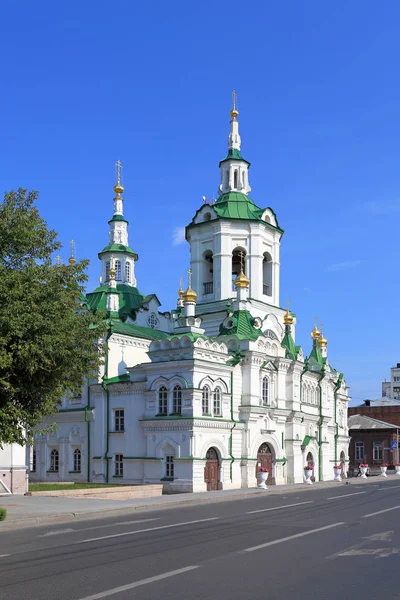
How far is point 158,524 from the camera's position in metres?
18.7

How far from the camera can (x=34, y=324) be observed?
1770 cm

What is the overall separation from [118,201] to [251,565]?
135 ft

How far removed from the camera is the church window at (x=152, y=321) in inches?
1898

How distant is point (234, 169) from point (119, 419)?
1773 cm

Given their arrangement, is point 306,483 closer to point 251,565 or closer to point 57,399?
point 57,399

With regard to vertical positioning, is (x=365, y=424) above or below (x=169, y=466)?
below

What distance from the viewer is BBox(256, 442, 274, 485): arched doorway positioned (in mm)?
40406

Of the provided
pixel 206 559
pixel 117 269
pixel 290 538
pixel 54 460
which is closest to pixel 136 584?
pixel 206 559

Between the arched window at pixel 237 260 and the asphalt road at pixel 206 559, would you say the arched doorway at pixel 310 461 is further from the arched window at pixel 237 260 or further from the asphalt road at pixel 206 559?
the asphalt road at pixel 206 559

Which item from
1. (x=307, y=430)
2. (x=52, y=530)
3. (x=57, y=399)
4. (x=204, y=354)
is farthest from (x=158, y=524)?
(x=307, y=430)

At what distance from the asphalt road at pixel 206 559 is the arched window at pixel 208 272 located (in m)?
26.2

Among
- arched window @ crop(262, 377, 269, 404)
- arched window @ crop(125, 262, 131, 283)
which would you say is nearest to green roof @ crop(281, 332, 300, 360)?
arched window @ crop(262, 377, 269, 404)

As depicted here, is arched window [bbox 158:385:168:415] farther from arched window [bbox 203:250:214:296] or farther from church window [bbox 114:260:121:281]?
church window [bbox 114:260:121:281]

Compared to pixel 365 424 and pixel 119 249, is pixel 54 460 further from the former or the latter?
pixel 365 424
